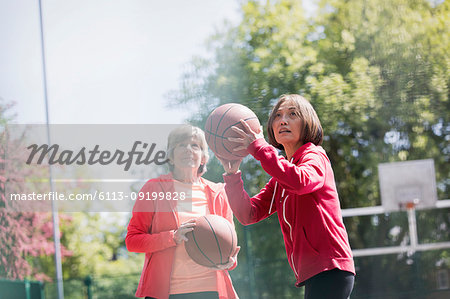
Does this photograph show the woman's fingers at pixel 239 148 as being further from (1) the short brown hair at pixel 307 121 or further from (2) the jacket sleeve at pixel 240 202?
(1) the short brown hair at pixel 307 121

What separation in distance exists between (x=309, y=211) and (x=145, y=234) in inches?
34.0

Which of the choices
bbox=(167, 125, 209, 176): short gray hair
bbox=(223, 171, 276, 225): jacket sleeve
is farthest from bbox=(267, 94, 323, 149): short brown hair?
bbox=(167, 125, 209, 176): short gray hair

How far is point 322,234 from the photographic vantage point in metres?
1.93

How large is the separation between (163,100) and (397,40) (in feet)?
8.34

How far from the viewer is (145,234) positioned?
2.49 metres

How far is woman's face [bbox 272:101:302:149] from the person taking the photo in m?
2.17

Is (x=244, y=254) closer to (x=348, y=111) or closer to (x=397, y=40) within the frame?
(x=348, y=111)

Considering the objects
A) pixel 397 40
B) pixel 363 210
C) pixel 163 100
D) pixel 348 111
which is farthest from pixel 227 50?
pixel 363 210

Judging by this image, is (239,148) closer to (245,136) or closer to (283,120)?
(245,136)

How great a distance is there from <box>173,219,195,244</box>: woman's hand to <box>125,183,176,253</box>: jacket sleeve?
0.02 meters

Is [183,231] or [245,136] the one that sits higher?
[245,136]

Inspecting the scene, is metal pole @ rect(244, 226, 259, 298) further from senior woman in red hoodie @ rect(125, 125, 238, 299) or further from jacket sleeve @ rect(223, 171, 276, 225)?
jacket sleeve @ rect(223, 171, 276, 225)

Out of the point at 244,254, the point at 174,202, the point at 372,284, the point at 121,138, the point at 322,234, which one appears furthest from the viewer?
the point at 372,284

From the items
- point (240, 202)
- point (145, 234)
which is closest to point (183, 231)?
point (145, 234)
